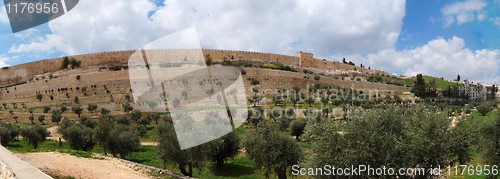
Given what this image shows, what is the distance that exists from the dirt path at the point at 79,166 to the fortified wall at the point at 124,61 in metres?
70.7

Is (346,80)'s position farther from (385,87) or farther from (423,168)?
(423,168)

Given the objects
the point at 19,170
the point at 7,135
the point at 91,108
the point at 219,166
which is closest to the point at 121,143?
the point at 219,166

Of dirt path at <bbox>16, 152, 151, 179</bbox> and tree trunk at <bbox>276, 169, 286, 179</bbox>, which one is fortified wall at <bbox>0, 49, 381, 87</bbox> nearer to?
tree trunk at <bbox>276, 169, 286, 179</bbox>

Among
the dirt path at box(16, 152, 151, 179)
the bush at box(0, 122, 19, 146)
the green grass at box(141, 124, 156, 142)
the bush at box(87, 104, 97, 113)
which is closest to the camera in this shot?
the dirt path at box(16, 152, 151, 179)

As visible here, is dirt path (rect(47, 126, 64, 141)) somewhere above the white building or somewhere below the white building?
below

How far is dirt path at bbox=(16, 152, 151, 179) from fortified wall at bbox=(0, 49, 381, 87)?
232 ft

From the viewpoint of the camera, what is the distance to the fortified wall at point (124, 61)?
9212 cm

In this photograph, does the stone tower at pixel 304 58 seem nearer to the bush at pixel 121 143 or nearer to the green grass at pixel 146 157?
the green grass at pixel 146 157

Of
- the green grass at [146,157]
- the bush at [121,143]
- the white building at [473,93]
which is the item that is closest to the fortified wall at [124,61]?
the white building at [473,93]

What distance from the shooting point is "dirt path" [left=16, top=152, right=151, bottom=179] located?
512 inches

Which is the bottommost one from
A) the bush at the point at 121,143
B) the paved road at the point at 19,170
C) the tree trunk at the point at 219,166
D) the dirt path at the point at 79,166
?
the tree trunk at the point at 219,166

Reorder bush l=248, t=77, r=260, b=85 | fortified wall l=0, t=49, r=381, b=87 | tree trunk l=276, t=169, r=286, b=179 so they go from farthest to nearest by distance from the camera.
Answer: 1. fortified wall l=0, t=49, r=381, b=87
2. bush l=248, t=77, r=260, b=85
3. tree trunk l=276, t=169, r=286, b=179

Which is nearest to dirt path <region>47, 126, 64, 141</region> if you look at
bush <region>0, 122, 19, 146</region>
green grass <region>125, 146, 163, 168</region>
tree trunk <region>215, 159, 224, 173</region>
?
bush <region>0, 122, 19, 146</region>

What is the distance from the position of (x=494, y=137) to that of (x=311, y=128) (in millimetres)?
8706
